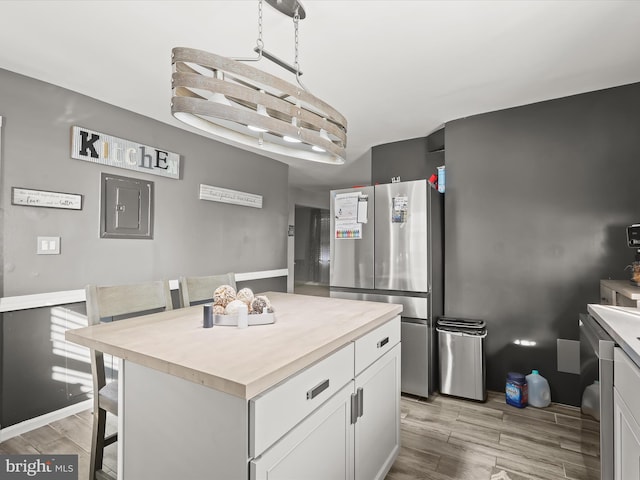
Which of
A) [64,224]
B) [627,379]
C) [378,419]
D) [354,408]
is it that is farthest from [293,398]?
[64,224]

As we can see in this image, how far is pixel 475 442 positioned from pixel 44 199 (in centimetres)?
336

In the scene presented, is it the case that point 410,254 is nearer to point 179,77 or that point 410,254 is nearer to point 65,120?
point 179,77

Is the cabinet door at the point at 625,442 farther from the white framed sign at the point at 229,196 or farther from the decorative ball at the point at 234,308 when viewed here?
the white framed sign at the point at 229,196

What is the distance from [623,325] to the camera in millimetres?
1561

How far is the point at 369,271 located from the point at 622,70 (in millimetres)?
2296

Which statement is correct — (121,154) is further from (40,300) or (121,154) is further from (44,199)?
(40,300)

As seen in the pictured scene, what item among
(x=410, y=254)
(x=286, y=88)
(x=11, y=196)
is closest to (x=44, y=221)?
(x=11, y=196)

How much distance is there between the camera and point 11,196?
7.68 ft

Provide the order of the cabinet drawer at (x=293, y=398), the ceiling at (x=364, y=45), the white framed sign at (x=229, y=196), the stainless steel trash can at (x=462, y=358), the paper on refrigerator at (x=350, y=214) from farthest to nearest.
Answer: the white framed sign at (x=229, y=196)
the paper on refrigerator at (x=350, y=214)
the stainless steel trash can at (x=462, y=358)
the ceiling at (x=364, y=45)
the cabinet drawer at (x=293, y=398)

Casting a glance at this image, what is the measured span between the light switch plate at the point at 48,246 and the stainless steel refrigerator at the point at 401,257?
7.24 feet

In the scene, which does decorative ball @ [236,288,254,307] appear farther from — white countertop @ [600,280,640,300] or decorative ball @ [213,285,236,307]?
white countertop @ [600,280,640,300]

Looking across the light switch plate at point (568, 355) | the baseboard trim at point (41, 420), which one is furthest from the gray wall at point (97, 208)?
the light switch plate at point (568, 355)

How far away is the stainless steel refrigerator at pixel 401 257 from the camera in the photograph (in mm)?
2934

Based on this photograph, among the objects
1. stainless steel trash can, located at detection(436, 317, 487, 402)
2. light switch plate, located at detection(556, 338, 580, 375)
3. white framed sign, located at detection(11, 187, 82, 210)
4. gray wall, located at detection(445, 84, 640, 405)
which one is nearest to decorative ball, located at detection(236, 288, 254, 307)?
white framed sign, located at detection(11, 187, 82, 210)
